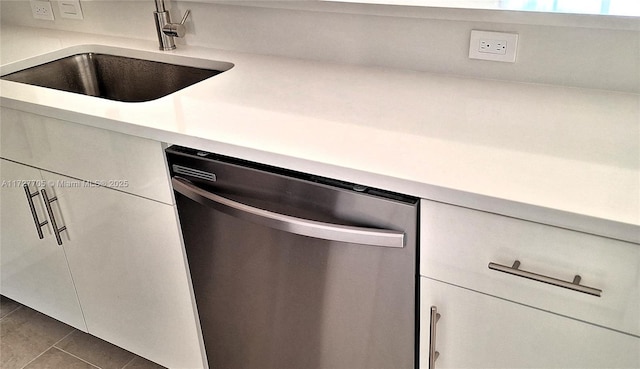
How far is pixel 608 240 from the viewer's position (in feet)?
2.90

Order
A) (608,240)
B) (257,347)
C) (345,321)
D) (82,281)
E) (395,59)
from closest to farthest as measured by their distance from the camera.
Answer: (608,240) < (345,321) < (257,347) < (395,59) < (82,281)

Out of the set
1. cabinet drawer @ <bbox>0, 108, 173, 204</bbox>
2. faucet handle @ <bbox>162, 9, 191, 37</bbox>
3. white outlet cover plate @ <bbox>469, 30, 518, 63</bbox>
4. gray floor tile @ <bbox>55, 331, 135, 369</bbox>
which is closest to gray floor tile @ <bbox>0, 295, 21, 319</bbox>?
gray floor tile @ <bbox>55, 331, 135, 369</bbox>

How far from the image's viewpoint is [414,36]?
149cm

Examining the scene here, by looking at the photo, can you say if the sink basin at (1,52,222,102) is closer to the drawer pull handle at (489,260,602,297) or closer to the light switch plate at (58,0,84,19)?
the light switch plate at (58,0,84,19)

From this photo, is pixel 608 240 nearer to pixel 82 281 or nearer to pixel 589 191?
pixel 589 191

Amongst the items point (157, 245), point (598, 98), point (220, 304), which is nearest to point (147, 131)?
point (157, 245)

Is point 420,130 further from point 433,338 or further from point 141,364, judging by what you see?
point 141,364

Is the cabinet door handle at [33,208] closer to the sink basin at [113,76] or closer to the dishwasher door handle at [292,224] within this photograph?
the sink basin at [113,76]

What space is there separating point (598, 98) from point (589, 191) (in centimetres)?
45

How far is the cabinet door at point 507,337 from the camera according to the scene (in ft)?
3.15

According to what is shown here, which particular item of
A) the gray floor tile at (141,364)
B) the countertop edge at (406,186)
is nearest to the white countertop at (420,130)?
the countertop edge at (406,186)

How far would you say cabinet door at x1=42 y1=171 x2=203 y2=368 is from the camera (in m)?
1.46

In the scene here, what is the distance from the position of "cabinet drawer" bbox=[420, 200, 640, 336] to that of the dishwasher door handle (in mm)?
73

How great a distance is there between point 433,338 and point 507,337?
14 centimetres
